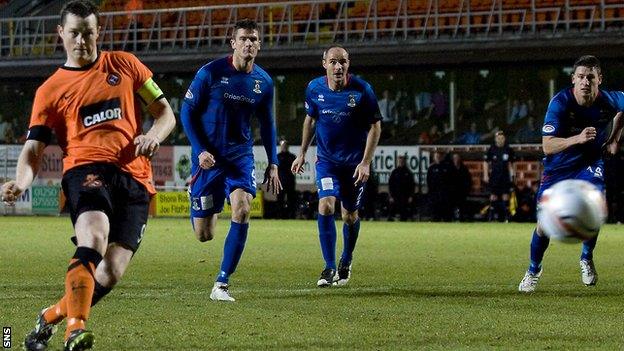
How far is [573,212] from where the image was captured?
889 centimetres

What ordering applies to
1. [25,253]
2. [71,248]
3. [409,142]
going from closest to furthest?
1. [25,253]
2. [71,248]
3. [409,142]

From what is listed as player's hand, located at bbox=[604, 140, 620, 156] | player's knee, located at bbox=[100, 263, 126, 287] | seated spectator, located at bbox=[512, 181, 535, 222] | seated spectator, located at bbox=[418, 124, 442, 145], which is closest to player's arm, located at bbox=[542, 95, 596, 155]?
player's hand, located at bbox=[604, 140, 620, 156]

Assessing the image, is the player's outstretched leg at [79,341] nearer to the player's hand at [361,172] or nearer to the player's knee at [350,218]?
the player's hand at [361,172]

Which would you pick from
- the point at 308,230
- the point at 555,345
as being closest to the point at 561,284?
the point at 555,345

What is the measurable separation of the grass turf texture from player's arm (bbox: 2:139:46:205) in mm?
1038

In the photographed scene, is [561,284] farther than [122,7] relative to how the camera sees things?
No

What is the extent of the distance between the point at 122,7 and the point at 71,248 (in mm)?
17500

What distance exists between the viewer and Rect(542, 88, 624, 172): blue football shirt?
37.1 ft

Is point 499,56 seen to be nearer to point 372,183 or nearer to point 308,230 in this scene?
point 372,183

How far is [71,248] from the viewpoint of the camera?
17766 mm

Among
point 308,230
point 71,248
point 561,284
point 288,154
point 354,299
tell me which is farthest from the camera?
point 288,154

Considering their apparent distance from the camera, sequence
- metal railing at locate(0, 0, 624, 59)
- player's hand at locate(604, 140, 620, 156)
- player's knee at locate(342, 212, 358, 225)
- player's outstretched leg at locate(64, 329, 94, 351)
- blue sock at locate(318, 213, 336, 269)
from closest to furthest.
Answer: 1. player's outstretched leg at locate(64, 329, 94, 351)
2. player's hand at locate(604, 140, 620, 156)
3. blue sock at locate(318, 213, 336, 269)
4. player's knee at locate(342, 212, 358, 225)
5. metal railing at locate(0, 0, 624, 59)

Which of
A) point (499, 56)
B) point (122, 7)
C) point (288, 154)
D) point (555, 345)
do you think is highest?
point (122, 7)

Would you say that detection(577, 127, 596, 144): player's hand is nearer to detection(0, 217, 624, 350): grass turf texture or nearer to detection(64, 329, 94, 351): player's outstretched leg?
detection(0, 217, 624, 350): grass turf texture
